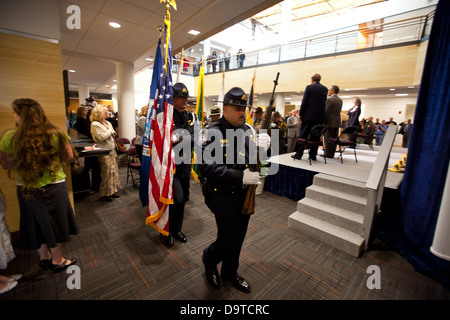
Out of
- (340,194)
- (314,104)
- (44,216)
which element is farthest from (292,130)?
(44,216)

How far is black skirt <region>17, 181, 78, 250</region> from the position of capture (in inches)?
68.6

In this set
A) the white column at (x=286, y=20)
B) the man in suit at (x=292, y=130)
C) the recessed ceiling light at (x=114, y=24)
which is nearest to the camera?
the recessed ceiling light at (x=114, y=24)

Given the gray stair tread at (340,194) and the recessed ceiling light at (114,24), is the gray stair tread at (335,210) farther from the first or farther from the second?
the recessed ceiling light at (114,24)

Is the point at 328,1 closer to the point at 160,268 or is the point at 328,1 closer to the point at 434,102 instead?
the point at 434,102

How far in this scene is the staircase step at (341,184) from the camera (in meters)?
2.89

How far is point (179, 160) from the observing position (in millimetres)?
2439

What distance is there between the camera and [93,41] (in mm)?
4695

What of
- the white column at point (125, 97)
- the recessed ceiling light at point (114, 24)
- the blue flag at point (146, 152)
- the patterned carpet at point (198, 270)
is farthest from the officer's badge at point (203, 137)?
the white column at point (125, 97)

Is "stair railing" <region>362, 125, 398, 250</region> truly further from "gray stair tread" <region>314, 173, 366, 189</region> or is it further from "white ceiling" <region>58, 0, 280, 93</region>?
"white ceiling" <region>58, 0, 280, 93</region>

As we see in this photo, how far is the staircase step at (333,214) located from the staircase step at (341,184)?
0.32 meters

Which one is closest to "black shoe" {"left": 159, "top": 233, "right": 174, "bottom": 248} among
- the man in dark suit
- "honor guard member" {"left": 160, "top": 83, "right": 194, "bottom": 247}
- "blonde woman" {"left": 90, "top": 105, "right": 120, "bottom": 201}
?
"honor guard member" {"left": 160, "top": 83, "right": 194, "bottom": 247}

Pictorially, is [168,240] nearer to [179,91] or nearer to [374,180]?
[179,91]

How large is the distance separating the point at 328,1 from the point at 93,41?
14265 mm
